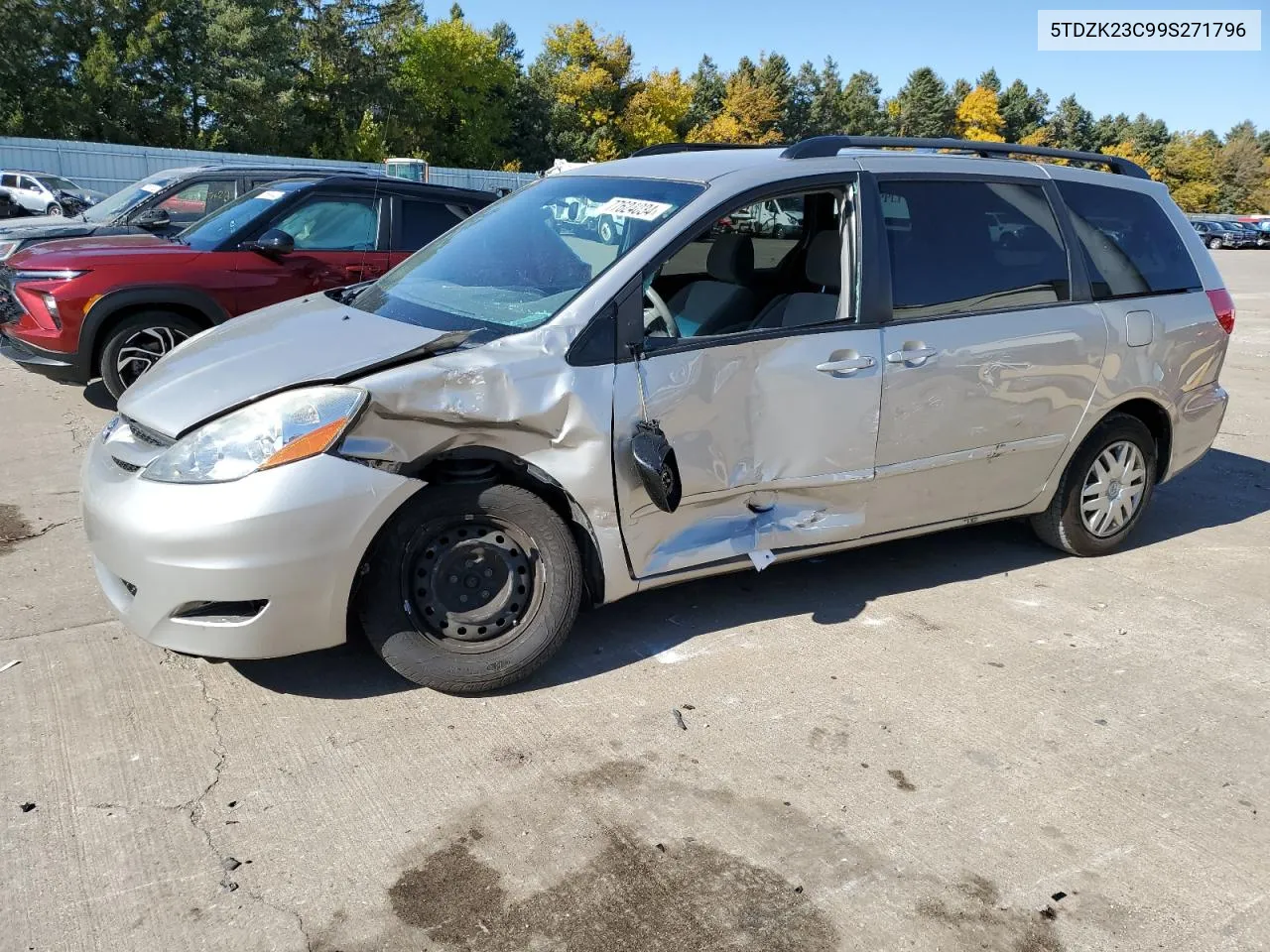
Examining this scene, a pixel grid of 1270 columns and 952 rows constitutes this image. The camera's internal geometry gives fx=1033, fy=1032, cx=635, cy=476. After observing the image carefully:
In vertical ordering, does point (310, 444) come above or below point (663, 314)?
below

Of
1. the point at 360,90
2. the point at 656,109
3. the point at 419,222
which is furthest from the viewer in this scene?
the point at 656,109

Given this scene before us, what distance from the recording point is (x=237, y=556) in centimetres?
304

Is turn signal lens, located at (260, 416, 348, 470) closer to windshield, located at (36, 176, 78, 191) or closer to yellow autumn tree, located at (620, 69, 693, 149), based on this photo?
windshield, located at (36, 176, 78, 191)

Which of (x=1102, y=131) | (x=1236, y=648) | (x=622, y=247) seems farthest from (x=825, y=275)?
(x=1102, y=131)

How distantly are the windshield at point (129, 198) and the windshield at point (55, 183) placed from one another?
19.3 metres

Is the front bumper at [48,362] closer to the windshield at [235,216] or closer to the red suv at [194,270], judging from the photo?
the red suv at [194,270]

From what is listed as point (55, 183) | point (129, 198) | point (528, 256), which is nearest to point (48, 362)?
point (528, 256)

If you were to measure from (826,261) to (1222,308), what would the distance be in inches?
96.9

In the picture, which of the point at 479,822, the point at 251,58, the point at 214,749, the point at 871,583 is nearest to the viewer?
the point at 479,822

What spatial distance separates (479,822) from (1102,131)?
111757 mm

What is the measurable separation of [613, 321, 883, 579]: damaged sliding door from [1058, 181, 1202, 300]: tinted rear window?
56.9 inches

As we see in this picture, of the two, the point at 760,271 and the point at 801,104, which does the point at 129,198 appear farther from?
the point at 801,104

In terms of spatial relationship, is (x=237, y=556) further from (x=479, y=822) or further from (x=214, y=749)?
(x=479, y=822)

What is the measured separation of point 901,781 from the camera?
10.3ft
